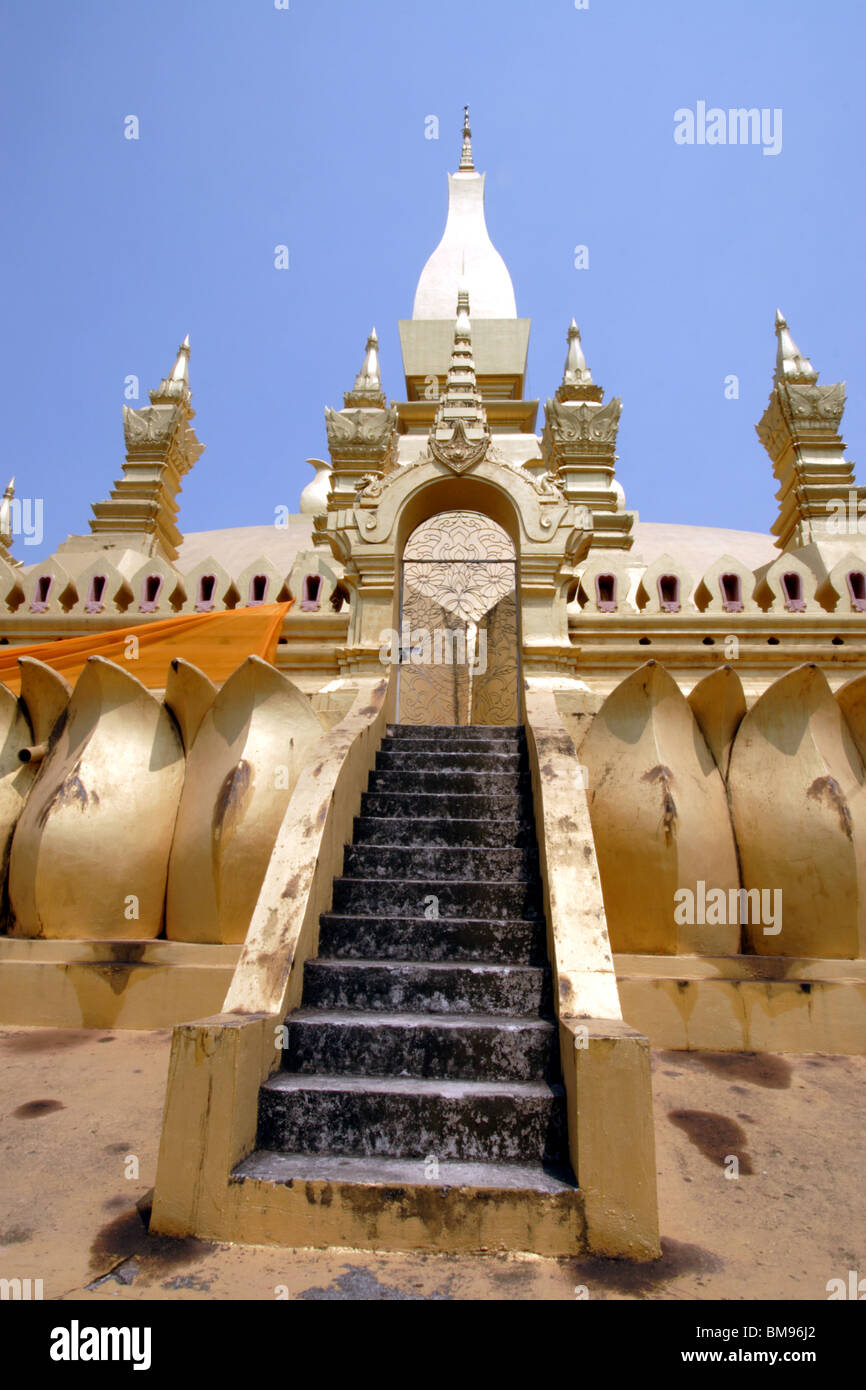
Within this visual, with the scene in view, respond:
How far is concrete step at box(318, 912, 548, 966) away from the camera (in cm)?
420

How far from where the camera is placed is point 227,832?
4.97m

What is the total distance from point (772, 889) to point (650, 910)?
74 centimetres

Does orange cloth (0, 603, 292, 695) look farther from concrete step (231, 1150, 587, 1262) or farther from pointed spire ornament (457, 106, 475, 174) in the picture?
pointed spire ornament (457, 106, 475, 174)

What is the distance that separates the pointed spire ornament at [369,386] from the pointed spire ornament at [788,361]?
27.7ft

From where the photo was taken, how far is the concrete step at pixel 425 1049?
3500 millimetres

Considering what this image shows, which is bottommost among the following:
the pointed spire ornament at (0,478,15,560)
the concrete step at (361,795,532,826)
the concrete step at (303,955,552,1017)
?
the concrete step at (303,955,552,1017)

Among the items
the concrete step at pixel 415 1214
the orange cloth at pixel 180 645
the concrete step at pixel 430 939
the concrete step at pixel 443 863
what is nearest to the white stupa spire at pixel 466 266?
the orange cloth at pixel 180 645

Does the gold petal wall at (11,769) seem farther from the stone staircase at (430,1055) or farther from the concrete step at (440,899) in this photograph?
the concrete step at (440,899)

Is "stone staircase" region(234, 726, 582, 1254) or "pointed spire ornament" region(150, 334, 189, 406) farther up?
"pointed spire ornament" region(150, 334, 189, 406)

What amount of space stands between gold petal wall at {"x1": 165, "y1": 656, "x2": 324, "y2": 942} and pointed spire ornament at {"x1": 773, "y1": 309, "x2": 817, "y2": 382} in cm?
1491

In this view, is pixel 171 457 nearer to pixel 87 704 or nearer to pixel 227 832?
pixel 87 704

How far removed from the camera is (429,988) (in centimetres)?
392

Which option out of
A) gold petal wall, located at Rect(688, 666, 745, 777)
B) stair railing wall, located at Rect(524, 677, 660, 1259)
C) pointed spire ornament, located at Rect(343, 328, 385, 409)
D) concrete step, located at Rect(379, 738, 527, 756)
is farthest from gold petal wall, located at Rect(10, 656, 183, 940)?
pointed spire ornament, located at Rect(343, 328, 385, 409)
